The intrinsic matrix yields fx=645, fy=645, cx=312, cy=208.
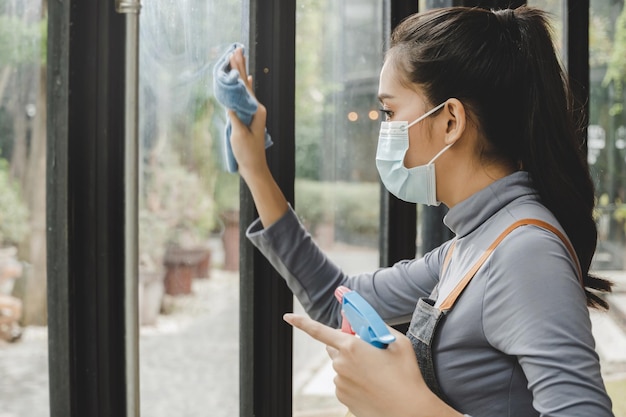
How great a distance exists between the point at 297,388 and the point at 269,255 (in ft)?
1.48

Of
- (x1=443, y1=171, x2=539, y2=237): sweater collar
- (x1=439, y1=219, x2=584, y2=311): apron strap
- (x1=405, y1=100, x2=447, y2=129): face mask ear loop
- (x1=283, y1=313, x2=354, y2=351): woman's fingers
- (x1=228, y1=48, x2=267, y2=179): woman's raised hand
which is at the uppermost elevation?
(x1=405, y1=100, x2=447, y2=129): face mask ear loop

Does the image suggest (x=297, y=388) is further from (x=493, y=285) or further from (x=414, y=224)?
(x=493, y=285)

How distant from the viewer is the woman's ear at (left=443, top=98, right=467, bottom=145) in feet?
3.29

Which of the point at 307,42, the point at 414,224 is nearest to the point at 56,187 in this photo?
the point at 307,42

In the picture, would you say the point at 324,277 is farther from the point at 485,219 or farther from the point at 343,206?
the point at 343,206

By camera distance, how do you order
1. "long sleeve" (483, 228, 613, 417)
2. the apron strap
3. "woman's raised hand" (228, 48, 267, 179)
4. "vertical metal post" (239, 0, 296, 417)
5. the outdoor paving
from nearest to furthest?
"long sleeve" (483, 228, 613, 417) → the apron strap → the outdoor paving → "woman's raised hand" (228, 48, 267, 179) → "vertical metal post" (239, 0, 296, 417)

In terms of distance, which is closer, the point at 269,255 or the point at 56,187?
the point at 56,187

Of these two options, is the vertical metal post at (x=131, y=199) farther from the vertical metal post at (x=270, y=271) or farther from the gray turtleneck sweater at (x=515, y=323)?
the gray turtleneck sweater at (x=515, y=323)

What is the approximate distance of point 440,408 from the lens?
872 millimetres

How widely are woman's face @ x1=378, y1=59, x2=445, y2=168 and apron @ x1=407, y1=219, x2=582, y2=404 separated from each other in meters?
0.21

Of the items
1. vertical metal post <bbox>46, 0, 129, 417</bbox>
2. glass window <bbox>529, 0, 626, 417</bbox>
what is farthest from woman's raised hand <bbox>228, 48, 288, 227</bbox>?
glass window <bbox>529, 0, 626, 417</bbox>

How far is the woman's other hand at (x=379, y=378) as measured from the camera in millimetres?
875

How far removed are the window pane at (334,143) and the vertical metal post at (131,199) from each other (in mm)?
504

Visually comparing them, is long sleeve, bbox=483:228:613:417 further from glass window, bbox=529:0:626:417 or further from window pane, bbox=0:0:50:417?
glass window, bbox=529:0:626:417
